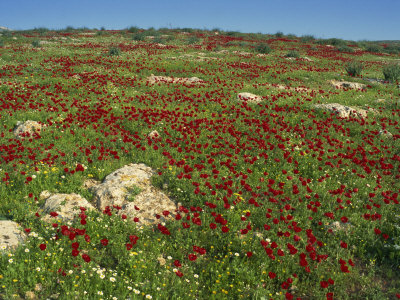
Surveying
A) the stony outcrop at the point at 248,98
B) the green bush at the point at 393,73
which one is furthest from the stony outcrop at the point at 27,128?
the green bush at the point at 393,73

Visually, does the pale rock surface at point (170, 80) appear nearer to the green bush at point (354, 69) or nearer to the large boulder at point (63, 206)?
the large boulder at point (63, 206)

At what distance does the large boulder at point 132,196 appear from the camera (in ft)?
20.6

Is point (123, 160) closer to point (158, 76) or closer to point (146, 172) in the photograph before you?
point (146, 172)

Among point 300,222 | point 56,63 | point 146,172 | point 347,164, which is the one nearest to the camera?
point 300,222

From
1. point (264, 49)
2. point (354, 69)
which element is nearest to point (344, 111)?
point (354, 69)

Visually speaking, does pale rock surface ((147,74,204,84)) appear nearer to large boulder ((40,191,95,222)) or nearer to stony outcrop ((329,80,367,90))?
stony outcrop ((329,80,367,90))

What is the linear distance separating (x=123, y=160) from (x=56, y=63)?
55.1 feet

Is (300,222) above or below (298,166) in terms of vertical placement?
below

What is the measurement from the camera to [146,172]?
25.5 feet

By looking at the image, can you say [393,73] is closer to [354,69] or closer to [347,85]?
[354,69]

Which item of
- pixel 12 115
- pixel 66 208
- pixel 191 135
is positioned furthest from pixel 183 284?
pixel 12 115

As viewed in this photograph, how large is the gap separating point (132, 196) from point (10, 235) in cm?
252

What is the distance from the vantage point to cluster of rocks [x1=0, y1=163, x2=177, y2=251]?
18.0 ft

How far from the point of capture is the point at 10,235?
4820 millimetres
